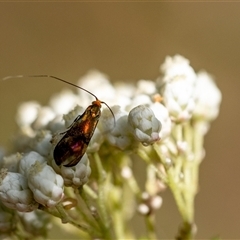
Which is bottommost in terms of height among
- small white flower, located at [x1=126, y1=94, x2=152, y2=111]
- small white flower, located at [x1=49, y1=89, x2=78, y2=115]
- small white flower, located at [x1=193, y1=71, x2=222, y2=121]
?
small white flower, located at [x1=126, y1=94, x2=152, y2=111]

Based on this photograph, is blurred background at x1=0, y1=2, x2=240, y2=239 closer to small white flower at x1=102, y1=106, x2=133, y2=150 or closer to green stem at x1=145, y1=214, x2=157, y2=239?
green stem at x1=145, y1=214, x2=157, y2=239

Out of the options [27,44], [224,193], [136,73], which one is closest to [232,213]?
[224,193]

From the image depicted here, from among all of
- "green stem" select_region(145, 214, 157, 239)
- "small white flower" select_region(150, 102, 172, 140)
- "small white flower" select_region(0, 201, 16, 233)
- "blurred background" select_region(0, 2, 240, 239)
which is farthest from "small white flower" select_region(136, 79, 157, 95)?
"blurred background" select_region(0, 2, 240, 239)

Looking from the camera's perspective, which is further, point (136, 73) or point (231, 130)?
point (136, 73)

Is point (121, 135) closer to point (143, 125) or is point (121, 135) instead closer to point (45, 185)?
point (143, 125)

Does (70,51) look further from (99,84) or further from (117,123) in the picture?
(117,123)

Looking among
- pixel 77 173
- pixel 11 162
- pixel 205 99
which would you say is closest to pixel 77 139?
pixel 77 173

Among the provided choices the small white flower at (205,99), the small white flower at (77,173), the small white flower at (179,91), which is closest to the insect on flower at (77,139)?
the small white flower at (77,173)
